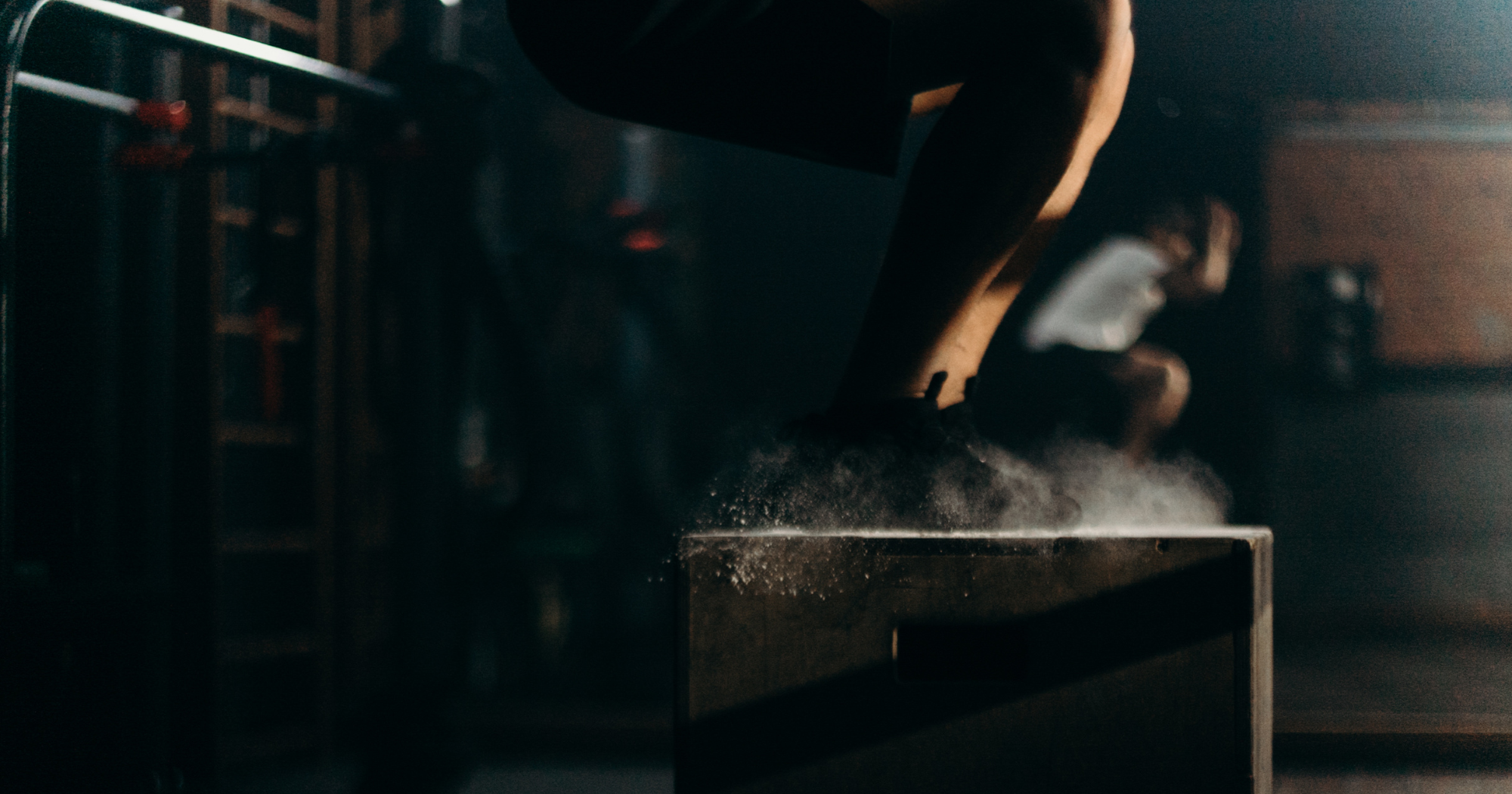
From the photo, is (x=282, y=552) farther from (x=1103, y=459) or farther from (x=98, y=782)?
(x=1103, y=459)

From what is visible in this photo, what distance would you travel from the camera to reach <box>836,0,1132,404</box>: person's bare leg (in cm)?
82

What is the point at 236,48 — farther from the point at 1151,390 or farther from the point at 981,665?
the point at 1151,390

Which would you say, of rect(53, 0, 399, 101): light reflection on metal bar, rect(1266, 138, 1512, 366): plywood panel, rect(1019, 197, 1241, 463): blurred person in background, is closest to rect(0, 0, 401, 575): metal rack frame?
rect(53, 0, 399, 101): light reflection on metal bar

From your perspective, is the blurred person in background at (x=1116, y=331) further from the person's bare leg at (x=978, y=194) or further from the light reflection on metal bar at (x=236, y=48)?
the person's bare leg at (x=978, y=194)

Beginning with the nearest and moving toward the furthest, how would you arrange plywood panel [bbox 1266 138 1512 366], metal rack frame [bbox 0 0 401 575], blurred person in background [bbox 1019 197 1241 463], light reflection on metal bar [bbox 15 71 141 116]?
metal rack frame [bbox 0 0 401 575] → light reflection on metal bar [bbox 15 71 141 116] → blurred person in background [bbox 1019 197 1241 463] → plywood panel [bbox 1266 138 1512 366]

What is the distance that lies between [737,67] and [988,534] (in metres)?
0.42

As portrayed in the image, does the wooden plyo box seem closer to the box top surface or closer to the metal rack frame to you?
the box top surface

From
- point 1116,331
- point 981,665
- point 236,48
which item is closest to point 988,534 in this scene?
point 981,665

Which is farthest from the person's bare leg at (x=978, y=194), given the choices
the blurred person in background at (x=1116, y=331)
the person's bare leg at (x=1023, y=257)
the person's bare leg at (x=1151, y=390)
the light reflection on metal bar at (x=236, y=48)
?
the blurred person in background at (x=1116, y=331)

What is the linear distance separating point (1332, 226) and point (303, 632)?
392 centimetres

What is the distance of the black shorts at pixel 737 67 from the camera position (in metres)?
0.81

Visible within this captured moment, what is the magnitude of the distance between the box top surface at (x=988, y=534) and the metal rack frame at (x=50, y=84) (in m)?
1.02

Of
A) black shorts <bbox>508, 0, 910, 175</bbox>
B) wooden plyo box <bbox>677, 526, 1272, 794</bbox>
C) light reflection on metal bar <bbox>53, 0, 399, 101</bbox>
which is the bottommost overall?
wooden plyo box <bbox>677, 526, 1272, 794</bbox>

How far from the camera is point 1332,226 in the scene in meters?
4.23
